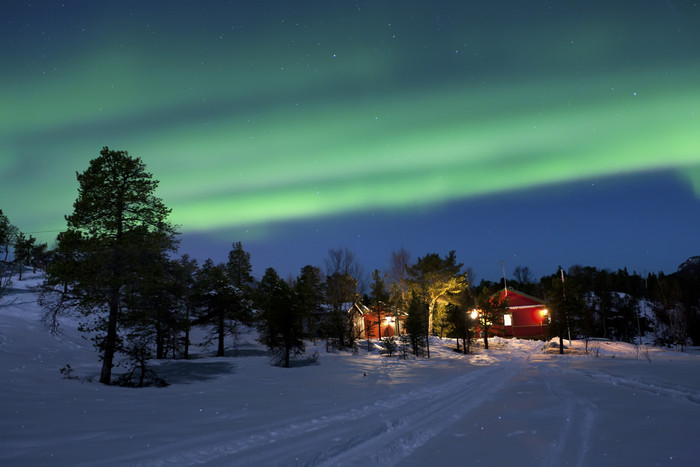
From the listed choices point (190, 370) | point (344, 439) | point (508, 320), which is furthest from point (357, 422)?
point (508, 320)

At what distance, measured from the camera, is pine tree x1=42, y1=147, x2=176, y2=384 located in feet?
63.7

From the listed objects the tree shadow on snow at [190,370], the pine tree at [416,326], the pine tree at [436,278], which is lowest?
the tree shadow on snow at [190,370]

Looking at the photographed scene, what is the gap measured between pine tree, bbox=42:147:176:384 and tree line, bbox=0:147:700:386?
1.9 inches

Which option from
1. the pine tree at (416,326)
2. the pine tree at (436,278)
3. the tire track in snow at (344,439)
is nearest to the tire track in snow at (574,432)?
the tire track in snow at (344,439)

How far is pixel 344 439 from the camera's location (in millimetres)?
8359

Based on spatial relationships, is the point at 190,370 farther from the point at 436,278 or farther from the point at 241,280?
the point at 436,278

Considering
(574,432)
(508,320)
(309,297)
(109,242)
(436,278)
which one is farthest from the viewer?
(508,320)

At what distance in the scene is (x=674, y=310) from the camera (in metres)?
63.0

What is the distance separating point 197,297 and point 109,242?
1886 cm

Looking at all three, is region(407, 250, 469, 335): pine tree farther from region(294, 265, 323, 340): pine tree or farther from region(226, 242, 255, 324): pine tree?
region(226, 242, 255, 324): pine tree

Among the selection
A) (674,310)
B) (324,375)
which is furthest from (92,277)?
(674,310)

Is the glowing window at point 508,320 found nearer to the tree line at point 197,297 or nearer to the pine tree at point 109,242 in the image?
the tree line at point 197,297

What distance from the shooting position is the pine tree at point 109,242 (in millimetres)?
19422

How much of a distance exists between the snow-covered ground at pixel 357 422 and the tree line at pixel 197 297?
3624 millimetres
